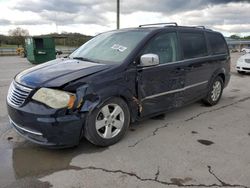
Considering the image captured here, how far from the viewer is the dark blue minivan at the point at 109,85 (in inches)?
125

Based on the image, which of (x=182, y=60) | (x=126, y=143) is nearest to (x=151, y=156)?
(x=126, y=143)

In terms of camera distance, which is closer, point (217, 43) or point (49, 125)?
point (49, 125)

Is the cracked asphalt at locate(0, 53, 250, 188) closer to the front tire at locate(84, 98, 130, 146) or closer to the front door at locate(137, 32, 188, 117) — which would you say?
the front tire at locate(84, 98, 130, 146)

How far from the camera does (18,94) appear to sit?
342cm

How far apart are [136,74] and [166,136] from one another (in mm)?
1085

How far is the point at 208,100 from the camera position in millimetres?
5785

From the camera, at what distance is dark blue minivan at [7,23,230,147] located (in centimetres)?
318

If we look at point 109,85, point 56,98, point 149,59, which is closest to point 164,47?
point 149,59

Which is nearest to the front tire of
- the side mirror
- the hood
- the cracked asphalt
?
the cracked asphalt

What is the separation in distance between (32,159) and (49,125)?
0.56 metres

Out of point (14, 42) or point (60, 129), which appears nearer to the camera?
point (60, 129)

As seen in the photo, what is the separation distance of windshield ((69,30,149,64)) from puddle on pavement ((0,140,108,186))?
1.33 metres

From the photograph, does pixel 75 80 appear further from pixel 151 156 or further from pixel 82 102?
pixel 151 156

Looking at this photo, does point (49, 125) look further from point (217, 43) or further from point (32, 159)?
point (217, 43)
